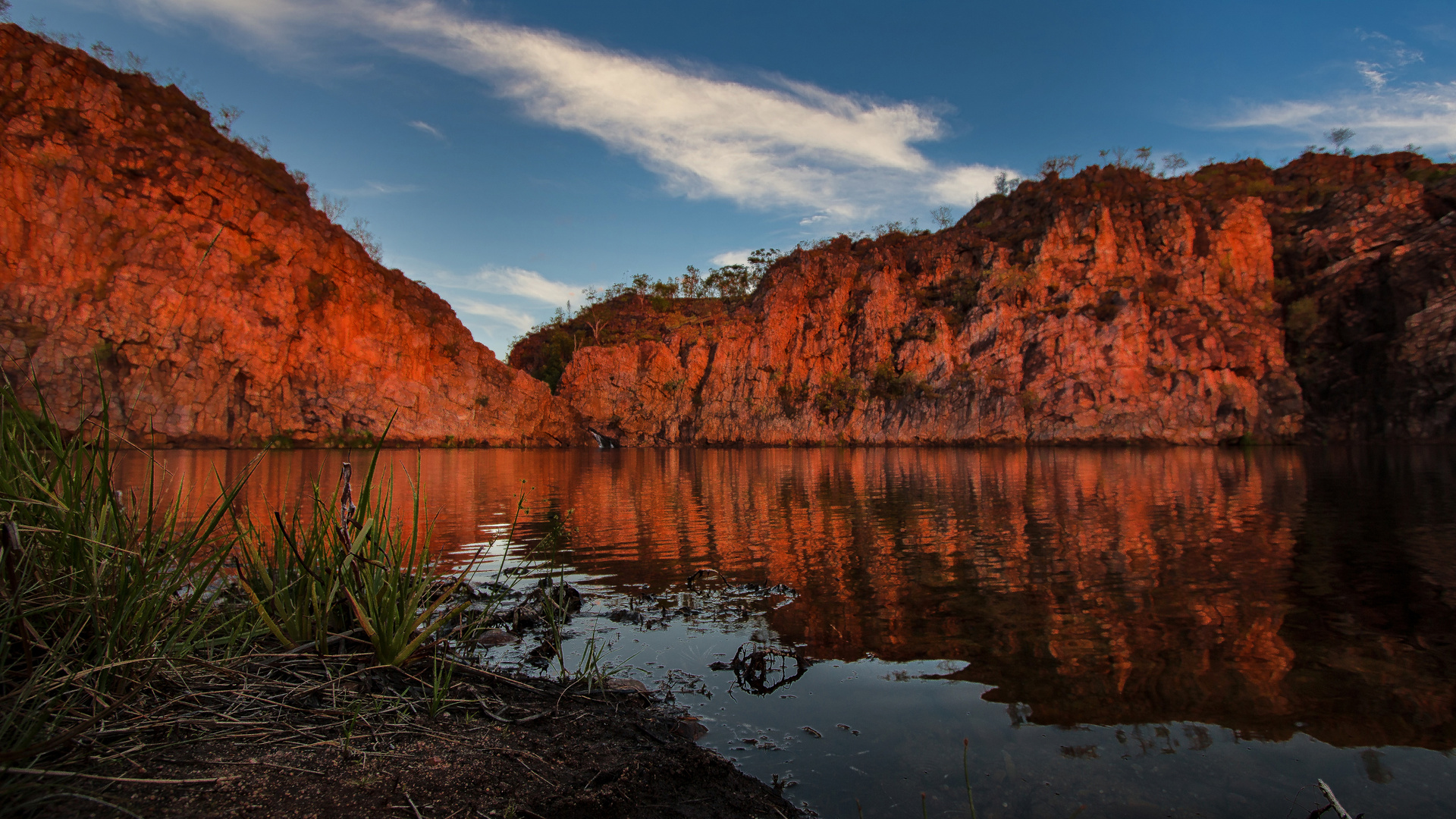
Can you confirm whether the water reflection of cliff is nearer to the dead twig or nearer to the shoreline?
the shoreline

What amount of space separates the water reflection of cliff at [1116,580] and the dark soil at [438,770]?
111 inches

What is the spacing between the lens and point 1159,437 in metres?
63.1

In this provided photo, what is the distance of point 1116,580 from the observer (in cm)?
891

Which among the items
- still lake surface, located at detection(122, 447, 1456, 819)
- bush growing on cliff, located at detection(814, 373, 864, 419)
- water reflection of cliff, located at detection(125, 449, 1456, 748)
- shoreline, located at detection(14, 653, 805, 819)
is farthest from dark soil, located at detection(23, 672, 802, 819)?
bush growing on cliff, located at detection(814, 373, 864, 419)

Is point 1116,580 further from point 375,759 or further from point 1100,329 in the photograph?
point 1100,329

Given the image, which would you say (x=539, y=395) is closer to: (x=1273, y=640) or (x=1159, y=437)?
(x=1159, y=437)

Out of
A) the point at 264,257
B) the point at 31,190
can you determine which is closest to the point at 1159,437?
the point at 264,257

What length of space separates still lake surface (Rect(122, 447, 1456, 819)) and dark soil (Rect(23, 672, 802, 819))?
79 cm

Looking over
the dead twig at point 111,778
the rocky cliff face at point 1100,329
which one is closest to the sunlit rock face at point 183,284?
the rocky cliff face at point 1100,329

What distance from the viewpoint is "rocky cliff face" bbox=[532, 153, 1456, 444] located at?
193 feet

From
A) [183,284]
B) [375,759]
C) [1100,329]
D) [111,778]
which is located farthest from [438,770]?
[1100,329]

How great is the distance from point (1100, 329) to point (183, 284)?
83.5 metres

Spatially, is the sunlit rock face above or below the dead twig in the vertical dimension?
above

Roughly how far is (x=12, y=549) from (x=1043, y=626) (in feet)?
25.4
